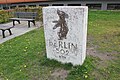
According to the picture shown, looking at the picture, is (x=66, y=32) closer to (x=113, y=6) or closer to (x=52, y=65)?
(x=52, y=65)

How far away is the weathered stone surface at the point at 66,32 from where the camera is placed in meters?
4.62

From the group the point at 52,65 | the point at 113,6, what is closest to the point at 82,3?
the point at 113,6

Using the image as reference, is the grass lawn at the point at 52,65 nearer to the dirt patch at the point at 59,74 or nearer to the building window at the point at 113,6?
the dirt patch at the point at 59,74

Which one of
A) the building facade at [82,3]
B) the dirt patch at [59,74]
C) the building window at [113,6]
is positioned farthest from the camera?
the building facade at [82,3]

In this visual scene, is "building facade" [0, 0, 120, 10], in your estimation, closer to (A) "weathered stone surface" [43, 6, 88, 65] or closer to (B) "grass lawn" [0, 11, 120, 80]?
(B) "grass lawn" [0, 11, 120, 80]

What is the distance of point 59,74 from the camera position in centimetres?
476

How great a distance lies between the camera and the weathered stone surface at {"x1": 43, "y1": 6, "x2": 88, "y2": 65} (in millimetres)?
4625

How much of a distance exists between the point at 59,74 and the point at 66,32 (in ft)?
3.68

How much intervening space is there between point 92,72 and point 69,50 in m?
0.85

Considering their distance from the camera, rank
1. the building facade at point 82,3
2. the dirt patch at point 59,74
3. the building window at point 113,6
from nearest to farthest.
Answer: the dirt patch at point 59,74 → the building window at point 113,6 → the building facade at point 82,3

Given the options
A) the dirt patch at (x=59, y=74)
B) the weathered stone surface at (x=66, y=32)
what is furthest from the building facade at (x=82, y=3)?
the dirt patch at (x=59, y=74)

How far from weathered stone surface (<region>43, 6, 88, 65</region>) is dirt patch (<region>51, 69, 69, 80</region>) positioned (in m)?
0.39

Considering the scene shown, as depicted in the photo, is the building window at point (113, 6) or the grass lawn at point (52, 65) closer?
the grass lawn at point (52, 65)

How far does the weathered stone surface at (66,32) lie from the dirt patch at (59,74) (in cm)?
39
